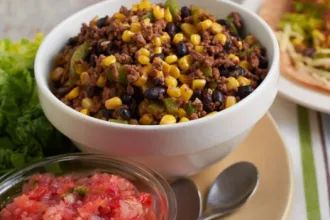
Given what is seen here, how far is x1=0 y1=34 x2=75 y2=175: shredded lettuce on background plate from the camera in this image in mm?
2193

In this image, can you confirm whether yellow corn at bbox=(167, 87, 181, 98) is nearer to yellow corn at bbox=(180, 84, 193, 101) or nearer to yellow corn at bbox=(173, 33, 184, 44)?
yellow corn at bbox=(180, 84, 193, 101)

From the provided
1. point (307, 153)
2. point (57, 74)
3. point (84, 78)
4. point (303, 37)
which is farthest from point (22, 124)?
point (303, 37)

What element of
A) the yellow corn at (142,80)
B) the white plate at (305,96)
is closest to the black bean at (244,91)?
the yellow corn at (142,80)

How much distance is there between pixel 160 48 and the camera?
2.02 metres

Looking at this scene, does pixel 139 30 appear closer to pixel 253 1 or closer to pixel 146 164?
pixel 146 164

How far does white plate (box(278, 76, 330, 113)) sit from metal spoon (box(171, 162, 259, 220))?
0.60m

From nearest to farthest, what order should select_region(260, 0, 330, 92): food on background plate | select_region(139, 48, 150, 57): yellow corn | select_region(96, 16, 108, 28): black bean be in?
1. select_region(139, 48, 150, 57): yellow corn
2. select_region(96, 16, 108, 28): black bean
3. select_region(260, 0, 330, 92): food on background plate

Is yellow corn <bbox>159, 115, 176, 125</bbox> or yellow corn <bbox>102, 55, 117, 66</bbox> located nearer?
yellow corn <bbox>159, 115, 176, 125</bbox>

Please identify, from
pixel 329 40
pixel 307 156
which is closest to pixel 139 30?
pixel 307 156

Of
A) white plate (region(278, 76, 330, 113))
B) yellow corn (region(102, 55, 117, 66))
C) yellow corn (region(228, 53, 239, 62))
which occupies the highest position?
yellow corn (region(102, 55, 117, 66))

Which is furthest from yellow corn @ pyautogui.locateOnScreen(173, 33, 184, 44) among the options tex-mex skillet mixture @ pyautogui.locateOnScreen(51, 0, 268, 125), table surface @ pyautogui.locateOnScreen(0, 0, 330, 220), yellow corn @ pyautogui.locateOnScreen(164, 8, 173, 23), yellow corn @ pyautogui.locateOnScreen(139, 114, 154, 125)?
table surface @ pyautogui.locateOnScreen(0, 0, 330, 220)

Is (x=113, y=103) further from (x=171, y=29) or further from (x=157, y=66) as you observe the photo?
(x=171, y=29)

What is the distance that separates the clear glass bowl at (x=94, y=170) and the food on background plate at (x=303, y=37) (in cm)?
120

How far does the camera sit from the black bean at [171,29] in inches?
83.0
